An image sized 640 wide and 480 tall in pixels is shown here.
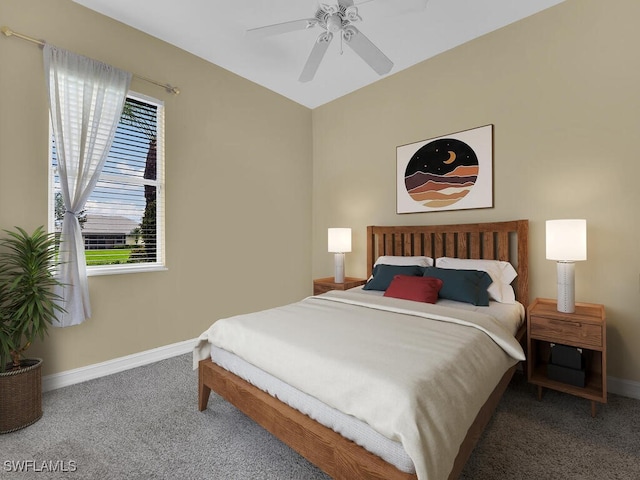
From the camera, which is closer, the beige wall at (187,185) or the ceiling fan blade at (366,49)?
the ceiling fan blade at (366,49)

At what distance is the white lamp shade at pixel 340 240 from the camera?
368 centimetres

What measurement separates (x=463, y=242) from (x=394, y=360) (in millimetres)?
2002

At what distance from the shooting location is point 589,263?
7.86 feet

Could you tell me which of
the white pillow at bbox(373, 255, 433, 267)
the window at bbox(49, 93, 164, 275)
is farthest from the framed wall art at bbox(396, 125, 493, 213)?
the window at bbox(49, 93, 164, 275)

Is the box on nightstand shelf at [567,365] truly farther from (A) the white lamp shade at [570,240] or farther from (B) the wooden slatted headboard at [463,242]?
(A) the white lamp shade at [570,240]

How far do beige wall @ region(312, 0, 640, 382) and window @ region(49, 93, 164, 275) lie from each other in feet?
8.72

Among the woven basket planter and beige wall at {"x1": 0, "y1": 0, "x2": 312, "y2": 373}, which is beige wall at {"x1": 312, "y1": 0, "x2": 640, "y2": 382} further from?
the woven basket planter

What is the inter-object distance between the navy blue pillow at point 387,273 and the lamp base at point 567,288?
1063 mm

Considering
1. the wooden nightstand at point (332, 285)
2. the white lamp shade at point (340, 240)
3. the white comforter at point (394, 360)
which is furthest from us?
the white lamp shade at point (340, 240)

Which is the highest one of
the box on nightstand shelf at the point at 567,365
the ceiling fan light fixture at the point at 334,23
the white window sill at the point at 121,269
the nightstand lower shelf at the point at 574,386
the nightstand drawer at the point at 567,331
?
the ceiling fan light fixture at the point at 334,23

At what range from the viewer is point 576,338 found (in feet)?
6.66

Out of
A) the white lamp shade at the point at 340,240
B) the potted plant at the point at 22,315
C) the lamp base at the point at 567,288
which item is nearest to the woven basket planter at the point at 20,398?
the potted plant at the point at 22,315

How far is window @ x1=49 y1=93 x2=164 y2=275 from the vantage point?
260 centimetres

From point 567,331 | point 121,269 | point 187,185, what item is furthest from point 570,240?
point 121,269
